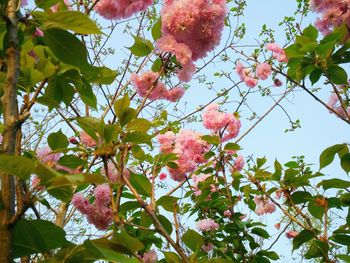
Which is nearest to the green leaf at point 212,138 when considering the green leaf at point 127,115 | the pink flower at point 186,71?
the pink flower at point 186,71

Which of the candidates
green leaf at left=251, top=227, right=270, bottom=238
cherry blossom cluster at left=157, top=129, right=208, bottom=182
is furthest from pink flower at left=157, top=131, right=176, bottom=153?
green leaf at left=251, top=227, right=270, bottom=238

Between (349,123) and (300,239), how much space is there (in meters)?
0.57

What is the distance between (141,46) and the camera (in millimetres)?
1437

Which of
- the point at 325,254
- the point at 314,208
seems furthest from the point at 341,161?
the point at 325,254

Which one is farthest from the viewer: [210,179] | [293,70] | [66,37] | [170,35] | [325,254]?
[210,179]

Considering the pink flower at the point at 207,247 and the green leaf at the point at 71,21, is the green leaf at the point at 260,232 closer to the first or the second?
the pink flower at the point at 207,247

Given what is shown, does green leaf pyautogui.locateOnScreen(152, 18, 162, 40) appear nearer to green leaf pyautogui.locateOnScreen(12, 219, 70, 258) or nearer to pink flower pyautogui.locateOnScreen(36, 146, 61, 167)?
pink flower pyautogui.locateOnScreen(36, 146, 61, 167)

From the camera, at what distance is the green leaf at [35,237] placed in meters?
0.70

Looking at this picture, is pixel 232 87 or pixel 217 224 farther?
pixel 232 87

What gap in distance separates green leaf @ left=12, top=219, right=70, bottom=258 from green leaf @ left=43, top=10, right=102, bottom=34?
0.41 meters

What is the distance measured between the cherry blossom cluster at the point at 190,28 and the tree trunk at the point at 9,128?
2.25 feet

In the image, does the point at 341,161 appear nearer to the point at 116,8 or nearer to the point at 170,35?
the point at 170,35

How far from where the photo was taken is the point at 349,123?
1.71m

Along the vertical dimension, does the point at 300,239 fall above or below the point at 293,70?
below
